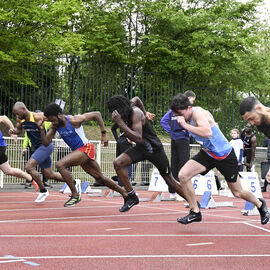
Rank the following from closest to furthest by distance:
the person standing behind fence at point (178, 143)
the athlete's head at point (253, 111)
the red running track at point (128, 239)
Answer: the red running track at point (128, 239)
the athlete's head at point (253, 111)
the person standing behind fence at point (178, 143)

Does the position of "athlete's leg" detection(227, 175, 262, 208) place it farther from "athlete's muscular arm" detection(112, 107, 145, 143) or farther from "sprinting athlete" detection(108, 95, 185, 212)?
"athlete's muscular arm" detection(112, 107, 145, 143)

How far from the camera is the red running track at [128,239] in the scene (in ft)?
16.7

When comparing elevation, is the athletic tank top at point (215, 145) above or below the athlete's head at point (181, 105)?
below

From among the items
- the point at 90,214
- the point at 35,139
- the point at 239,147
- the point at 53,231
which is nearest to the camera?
the point at 53,231

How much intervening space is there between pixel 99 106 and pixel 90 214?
50.2ft

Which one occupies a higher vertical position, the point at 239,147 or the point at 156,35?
the point at 156,35

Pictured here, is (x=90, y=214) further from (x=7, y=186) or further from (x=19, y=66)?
(x=19, y=66)

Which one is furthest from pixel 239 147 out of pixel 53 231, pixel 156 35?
pixel 156 35

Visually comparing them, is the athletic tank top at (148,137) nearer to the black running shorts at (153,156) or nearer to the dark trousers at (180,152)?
the black running shorts at (153,156)

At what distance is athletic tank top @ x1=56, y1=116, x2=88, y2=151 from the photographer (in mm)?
9523

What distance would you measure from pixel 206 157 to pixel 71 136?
116 inches

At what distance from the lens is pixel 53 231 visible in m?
7.09

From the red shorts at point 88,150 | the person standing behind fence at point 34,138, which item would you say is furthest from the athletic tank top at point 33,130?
the red shorts at point 88,150

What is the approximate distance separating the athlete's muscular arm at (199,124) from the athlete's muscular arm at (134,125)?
3.85 ft
